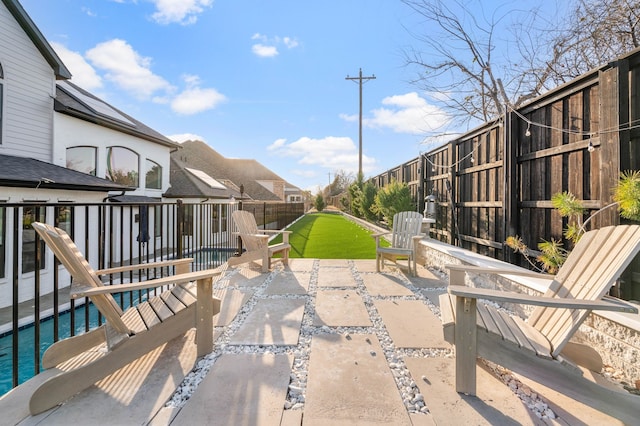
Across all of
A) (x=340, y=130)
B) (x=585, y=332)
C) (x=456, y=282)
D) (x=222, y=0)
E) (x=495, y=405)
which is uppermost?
(x=340, y=130)

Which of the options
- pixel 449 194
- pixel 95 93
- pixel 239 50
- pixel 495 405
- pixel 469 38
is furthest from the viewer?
pixel 95 93

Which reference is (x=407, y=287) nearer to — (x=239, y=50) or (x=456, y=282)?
(x=456, y=282)

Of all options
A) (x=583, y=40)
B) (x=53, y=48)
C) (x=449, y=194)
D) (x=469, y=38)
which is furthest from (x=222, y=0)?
(x=583, y=40)

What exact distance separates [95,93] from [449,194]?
1355cm

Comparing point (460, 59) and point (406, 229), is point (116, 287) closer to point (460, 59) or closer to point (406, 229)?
point (406, 229)

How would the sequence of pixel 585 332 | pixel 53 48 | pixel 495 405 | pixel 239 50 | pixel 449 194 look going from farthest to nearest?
pixel 239 50 → pixel 53 48 → pixel 449 194 → pixel 585 332 → pixel 495 405

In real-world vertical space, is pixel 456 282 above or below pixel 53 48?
below

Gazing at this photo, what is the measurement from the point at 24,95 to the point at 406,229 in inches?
367

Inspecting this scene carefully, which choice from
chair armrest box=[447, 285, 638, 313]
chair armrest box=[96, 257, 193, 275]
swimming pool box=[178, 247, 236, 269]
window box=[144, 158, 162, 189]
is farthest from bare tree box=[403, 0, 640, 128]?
window box=[144, 158, 162, 189]

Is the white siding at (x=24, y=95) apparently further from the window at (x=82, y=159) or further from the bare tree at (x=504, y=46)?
the bare tree at (x=504, y=46)

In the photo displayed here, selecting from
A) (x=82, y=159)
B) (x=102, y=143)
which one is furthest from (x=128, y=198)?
(x=102, y=143)

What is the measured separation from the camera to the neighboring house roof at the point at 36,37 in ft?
21.1

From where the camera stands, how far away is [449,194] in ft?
20.6

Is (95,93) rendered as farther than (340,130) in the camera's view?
No
